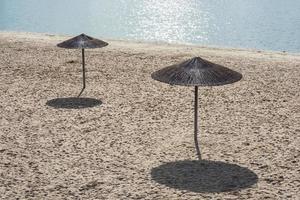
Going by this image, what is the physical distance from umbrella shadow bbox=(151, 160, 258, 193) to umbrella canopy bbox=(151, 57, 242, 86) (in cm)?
187

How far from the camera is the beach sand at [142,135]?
422 inches

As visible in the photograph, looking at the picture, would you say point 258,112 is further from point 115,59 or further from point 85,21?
point 85,21

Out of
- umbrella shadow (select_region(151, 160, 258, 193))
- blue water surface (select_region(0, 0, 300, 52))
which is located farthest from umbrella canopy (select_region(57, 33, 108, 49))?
blue water surface (select_region(0, 0, 300, 52))

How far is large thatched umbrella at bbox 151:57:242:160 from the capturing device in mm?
12148

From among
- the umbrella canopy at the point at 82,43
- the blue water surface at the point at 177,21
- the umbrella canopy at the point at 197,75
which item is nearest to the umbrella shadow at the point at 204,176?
the umbrella canopy at the point at 197,75

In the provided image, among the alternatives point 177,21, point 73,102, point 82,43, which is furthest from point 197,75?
point 177,21

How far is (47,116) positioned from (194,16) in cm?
5135

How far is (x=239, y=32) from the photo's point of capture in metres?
48.9

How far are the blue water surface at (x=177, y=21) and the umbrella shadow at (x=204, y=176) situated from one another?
2800cm

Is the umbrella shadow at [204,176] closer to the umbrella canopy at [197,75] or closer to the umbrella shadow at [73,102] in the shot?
the umbrella canopy at [197,75]

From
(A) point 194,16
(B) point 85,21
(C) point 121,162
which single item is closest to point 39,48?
(C) point 121,162

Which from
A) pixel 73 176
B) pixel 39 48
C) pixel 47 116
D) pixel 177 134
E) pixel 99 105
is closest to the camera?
pixel 73 176

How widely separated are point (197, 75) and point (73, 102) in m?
6.15

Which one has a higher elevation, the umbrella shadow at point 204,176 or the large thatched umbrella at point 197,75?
the large thatched umbrella at point 197,75
